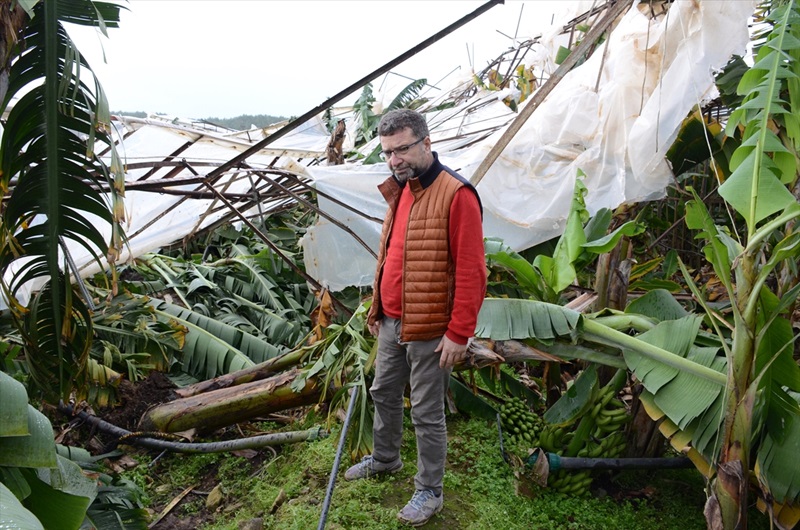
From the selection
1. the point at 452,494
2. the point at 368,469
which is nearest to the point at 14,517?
the point at 368,469

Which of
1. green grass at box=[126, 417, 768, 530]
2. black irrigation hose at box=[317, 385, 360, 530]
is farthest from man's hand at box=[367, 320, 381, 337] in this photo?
green grass at box=[126, 417, 768, 530]

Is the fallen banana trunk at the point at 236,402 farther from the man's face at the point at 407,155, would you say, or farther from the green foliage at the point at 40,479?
the man's face at the point at 407,155

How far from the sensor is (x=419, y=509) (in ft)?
10.7

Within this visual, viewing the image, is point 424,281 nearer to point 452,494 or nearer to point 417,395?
point 417,395

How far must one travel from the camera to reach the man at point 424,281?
9.40ft

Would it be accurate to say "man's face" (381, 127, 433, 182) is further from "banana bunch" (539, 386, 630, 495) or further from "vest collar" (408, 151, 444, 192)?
"banana bunch" (539, 386, 630, 495)

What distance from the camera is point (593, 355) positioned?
362 cm

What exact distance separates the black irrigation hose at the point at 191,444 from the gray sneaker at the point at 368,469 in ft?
2.04

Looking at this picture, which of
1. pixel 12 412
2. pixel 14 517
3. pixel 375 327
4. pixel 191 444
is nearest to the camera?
pixel 14 517

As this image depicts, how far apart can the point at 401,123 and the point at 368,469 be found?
1.99 metres

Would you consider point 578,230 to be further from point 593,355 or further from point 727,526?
Result: point 727,526

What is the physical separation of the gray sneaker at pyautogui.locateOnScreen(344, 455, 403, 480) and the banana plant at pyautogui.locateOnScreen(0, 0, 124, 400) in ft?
5.14

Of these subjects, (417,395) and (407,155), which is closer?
(407,155)

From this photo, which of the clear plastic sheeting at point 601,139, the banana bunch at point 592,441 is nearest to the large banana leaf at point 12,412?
the banana bunch at point 592,441
